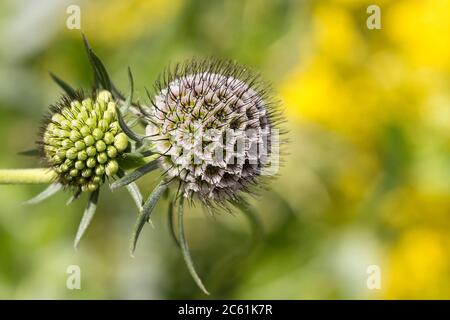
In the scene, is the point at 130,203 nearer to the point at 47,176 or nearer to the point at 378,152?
the point at 378,152

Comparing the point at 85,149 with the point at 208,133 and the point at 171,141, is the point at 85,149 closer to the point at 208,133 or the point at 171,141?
the point at 171,141

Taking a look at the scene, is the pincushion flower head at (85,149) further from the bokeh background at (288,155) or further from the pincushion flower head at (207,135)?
the bokeh background at (288,155)

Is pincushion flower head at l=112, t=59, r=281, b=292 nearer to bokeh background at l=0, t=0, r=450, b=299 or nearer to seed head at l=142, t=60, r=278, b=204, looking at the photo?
seed head at l=142, t=60, r=278, b=204

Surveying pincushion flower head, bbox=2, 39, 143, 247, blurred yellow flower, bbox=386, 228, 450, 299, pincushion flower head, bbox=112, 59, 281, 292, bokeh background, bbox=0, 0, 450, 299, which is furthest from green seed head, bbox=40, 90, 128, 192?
blurred yellow flower, bbox=386, 228, 450, 299

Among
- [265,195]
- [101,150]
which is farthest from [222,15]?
[101,150]

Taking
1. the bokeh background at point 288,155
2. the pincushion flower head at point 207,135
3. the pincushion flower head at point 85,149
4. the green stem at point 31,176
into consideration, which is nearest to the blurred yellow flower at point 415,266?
the bokeh background at point 288,155

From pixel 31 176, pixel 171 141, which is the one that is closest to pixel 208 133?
pixel 171 141
